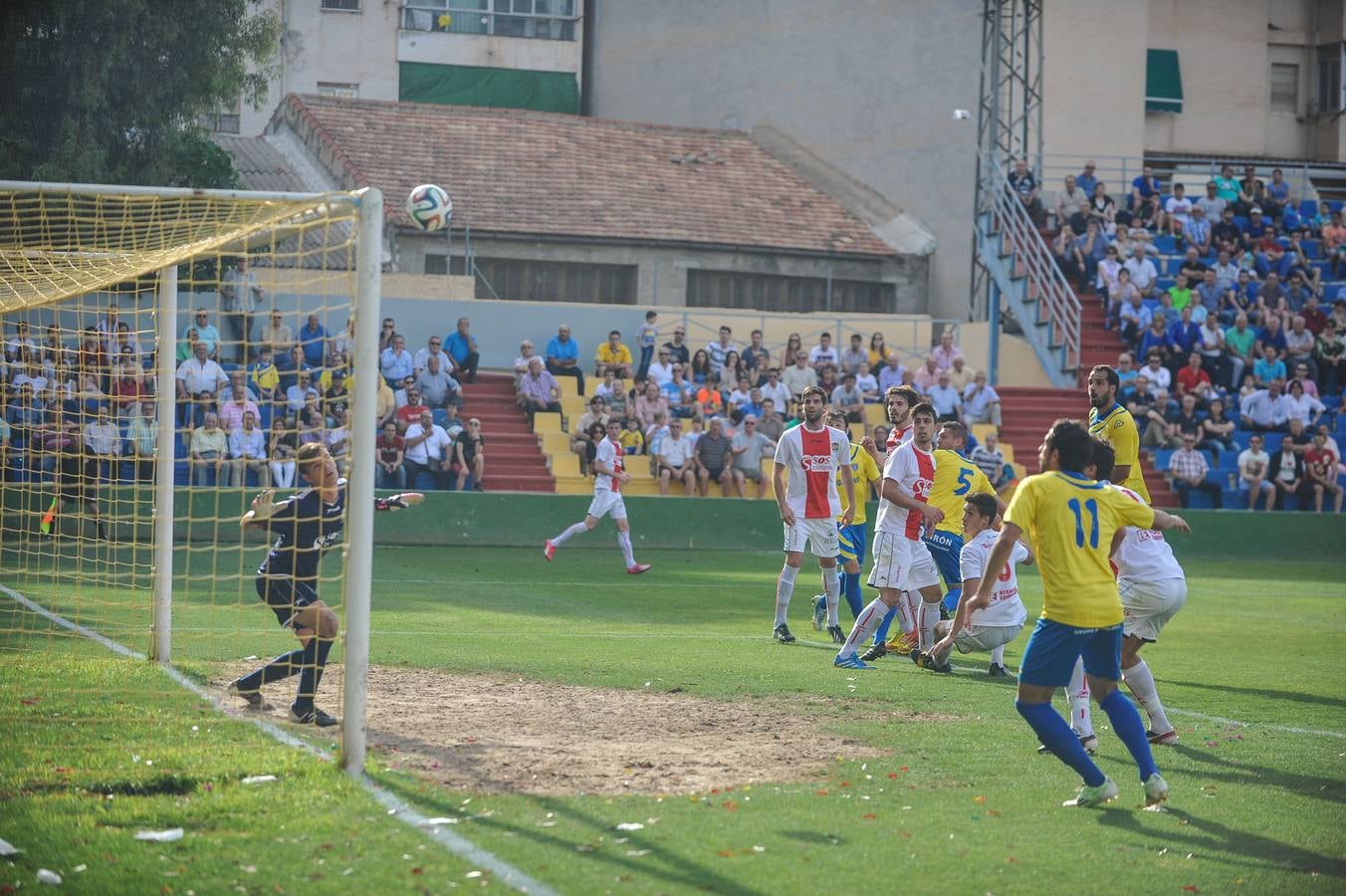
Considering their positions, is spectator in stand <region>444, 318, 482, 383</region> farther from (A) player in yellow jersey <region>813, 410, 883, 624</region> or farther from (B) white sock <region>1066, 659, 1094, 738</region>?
(B) white sock <region>1066, 659, 1094, 738</region>

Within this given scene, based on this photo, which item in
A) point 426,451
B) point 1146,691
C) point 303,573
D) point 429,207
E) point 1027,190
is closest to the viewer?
point 1146,691

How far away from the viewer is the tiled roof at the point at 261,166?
1363 inches

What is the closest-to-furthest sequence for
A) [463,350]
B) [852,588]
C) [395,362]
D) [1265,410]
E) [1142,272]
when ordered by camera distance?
[852,588] → [395,362] → [463,350] → [1265,410] → [1142,272]

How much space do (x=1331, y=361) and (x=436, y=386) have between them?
17.0m

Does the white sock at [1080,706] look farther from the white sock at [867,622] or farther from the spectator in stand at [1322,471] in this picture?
the spectator in stand at [1322,471]

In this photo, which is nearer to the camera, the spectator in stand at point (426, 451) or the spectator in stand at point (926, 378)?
the spectator in stand at point (426, 451)

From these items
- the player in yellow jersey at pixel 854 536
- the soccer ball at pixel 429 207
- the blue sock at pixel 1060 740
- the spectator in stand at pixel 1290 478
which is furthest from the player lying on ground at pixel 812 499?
the spectator in stand at pixel 1290 478

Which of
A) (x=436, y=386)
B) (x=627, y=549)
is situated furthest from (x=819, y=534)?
(x=436, y=386)

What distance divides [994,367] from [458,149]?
13.6 m

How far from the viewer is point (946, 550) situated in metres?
12.2

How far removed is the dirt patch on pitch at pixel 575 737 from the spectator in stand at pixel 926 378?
18422 millimetres

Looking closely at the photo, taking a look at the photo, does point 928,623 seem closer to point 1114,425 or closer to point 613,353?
point 1114,425

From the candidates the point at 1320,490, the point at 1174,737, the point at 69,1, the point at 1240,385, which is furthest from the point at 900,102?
the point at 1174,737

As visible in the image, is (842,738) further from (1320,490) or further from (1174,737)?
(1320,490)
